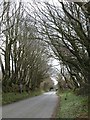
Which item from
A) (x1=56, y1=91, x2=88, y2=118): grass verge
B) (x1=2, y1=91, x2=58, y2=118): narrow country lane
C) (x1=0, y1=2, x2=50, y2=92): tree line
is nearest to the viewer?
(x1=56, y1=91, x2=88, y2=118): grass verge

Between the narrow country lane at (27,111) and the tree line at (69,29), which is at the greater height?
the tree line at (69,29)

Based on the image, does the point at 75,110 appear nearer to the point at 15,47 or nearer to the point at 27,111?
the point at 27,111

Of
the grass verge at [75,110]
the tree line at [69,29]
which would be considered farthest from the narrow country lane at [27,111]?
the tree line at [69,29]

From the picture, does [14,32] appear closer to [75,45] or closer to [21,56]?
[21,56]

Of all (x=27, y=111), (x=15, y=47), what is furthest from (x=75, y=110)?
(x=15, y=47)

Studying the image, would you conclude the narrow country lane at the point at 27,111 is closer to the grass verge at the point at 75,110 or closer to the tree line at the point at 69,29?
the grass verge at the point at 75,110

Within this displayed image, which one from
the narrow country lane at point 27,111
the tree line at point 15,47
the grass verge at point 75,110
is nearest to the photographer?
the grass verge at point 75,110

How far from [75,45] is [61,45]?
10.3 feet

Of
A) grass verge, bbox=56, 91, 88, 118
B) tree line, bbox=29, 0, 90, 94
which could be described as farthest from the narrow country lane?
tree line, bbox=29, 0, 90, 94

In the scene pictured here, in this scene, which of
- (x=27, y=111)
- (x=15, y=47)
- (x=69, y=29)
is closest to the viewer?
(x=69, y=29)

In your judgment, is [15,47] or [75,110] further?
[15,47]

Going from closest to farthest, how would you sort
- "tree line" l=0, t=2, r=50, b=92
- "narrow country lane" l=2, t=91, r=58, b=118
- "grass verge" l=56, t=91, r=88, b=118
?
"grass verge" l=56, t=91, r=88, b=118 → "narrow country lane" l=2, t=91, r=58, b=118 → "tree line" l=0, t=2, r=50, b=92

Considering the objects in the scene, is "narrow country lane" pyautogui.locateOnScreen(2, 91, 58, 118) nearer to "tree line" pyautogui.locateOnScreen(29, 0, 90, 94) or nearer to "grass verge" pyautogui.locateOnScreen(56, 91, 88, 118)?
"grass verge" pyautogui.locateOnScreen(56, 91, 88, 118)

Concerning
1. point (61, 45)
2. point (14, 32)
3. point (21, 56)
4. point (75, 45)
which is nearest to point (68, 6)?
point (75, 45)
